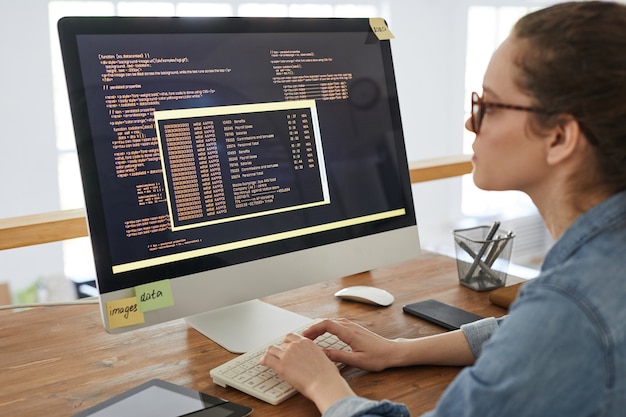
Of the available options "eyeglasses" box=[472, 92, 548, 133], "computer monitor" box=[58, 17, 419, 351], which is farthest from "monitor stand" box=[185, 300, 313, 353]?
"eyeglasses" box=[472, 92, 548, 133]

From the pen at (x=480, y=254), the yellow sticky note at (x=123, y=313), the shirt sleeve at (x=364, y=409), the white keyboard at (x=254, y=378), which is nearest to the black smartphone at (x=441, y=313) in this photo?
the pen at (x=480, y=254)

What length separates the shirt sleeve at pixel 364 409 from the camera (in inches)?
32.7

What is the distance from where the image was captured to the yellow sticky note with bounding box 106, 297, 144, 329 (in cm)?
104

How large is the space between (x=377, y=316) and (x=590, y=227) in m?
0.60

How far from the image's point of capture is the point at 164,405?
0.95 m

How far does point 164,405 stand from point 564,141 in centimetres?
61

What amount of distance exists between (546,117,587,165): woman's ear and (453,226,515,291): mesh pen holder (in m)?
A: 0.61

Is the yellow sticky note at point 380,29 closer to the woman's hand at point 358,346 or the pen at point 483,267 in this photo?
the pen at point 483,267

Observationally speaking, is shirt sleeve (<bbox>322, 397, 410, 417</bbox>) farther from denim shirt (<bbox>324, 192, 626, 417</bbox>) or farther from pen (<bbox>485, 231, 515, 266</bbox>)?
pen (<bbox>485, 231, 515, 266</bbox>)

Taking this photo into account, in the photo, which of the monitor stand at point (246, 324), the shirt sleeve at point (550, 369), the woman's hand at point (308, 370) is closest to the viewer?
the shirt sleeve at point (550, 369)

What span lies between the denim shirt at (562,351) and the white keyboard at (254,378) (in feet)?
1.05

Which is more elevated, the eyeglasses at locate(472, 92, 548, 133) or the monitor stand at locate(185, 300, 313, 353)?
the eyeglasses at locate(472, 92, 548, 133)

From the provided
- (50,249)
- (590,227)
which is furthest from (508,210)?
(590,227)

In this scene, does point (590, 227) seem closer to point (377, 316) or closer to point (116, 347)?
point (377, 316)
